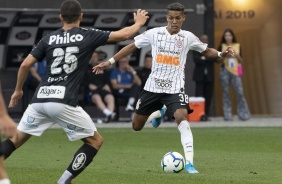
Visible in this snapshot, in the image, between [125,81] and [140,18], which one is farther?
[125,81]

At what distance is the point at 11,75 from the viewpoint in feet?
82.1

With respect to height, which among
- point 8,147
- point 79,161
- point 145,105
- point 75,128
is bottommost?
point 79,161

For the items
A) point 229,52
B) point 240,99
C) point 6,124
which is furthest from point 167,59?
point 240,99

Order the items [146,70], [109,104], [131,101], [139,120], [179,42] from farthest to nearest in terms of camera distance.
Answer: [146,70] → [131,101] → [109,104] → [139,120] → [179,42]

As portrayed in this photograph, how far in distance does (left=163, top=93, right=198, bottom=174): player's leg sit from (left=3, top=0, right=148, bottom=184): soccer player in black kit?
2.18 meters

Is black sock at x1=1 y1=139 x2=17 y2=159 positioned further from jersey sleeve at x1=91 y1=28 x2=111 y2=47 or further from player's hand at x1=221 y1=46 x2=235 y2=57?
player's hand at x1=221 y1=46 x2=235 y2=57

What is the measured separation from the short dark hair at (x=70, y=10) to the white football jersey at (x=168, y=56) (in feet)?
10.3

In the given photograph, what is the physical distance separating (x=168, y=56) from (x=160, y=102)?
693mm

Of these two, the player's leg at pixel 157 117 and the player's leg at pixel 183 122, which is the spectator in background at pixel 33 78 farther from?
the player's leg at pixel 183 122

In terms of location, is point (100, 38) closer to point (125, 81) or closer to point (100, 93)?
point (100, 93)

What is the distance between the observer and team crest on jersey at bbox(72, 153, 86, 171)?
34.0ft

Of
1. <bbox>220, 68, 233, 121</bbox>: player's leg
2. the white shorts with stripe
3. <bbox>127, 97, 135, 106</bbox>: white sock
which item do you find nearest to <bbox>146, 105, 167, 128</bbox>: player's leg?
the white shorts with stripe

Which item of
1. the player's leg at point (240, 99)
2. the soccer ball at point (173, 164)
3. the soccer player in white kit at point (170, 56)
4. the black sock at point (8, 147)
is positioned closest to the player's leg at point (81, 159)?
the black sock at point (8, 147)

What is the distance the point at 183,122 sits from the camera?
502 inches
